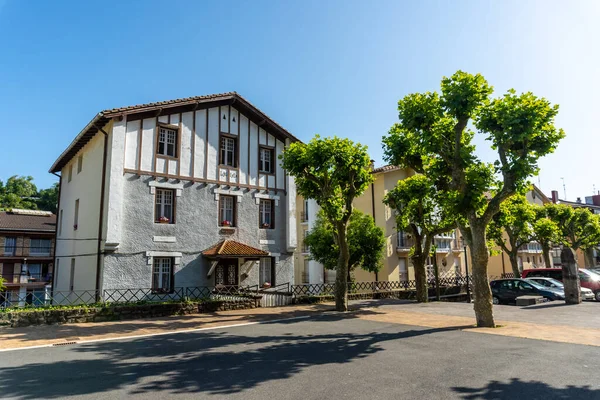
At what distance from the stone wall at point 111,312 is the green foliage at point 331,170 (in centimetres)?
603

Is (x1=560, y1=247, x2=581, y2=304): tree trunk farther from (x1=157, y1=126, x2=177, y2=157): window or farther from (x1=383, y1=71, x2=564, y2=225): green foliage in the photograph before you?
(x1=157, y1=126, x2=177, y2=157): window

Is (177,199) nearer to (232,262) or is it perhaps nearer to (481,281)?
(232,262)

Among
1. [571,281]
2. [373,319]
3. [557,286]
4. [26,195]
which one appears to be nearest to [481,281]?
[373,319]

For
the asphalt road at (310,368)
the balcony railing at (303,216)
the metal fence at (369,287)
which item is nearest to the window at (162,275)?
the metal fence at (369,287)

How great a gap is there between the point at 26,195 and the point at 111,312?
57188mm

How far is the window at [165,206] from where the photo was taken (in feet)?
→ 64.0

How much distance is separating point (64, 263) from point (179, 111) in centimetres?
1105

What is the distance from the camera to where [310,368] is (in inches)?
307

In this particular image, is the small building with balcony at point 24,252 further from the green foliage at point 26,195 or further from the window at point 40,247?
the green foliage at point 26,195

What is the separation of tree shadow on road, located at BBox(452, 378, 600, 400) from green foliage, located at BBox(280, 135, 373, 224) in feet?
36.5

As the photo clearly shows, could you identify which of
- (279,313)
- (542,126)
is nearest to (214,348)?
(279,313)

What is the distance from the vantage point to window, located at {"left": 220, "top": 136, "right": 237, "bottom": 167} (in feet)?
71.6

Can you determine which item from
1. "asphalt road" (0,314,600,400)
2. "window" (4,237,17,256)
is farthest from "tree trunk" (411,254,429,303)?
"window" (4,237,17,256)

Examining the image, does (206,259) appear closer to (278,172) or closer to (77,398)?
(278,172)
